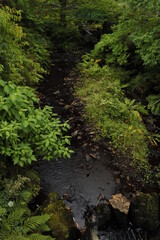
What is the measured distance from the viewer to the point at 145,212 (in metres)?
6.03

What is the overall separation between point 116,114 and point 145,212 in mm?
4314

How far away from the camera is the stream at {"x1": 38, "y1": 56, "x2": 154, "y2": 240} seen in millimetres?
6062

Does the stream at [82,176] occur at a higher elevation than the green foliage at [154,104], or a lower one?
lower

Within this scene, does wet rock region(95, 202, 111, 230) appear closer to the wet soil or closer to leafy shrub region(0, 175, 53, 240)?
the wet soil

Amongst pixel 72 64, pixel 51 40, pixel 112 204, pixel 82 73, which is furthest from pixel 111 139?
pixel 51 40

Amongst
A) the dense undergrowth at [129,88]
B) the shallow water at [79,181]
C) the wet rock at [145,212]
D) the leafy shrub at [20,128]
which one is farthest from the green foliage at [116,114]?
the leafy shrub at [20,128]

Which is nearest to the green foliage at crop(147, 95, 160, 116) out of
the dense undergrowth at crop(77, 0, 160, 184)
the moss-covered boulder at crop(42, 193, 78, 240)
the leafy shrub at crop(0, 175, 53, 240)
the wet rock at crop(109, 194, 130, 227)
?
the dense undergrowth at crop(77, 0, 160, 184)

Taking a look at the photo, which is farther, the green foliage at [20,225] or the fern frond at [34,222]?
the fern frond at [34,222]

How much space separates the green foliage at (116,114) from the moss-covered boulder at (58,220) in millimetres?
3388

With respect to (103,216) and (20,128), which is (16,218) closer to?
(20,128)

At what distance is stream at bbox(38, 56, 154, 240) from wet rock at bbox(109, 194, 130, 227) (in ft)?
0.88

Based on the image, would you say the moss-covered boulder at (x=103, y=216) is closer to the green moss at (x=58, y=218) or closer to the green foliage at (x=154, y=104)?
the green moss at (x=58, y=218)

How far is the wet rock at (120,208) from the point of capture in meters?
6.00

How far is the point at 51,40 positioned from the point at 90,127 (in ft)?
34.1
